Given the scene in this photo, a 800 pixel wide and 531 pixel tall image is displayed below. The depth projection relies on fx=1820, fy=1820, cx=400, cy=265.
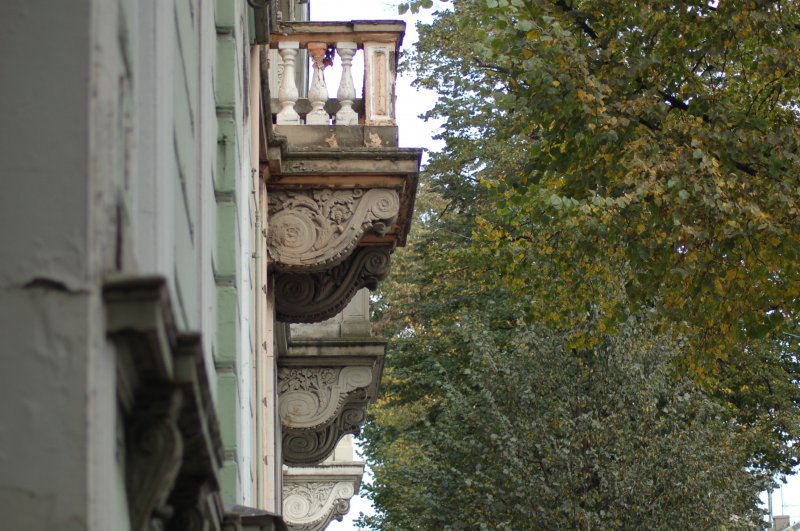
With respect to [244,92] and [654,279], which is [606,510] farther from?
[244,92]

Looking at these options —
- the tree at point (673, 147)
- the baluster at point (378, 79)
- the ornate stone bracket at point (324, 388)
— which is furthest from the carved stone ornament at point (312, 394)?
the baluster at point (378, 79)

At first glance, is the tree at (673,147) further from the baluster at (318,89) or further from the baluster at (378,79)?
the baluster at (318,89)

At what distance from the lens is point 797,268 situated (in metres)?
13.0

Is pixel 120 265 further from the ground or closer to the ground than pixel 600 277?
closer to the ground

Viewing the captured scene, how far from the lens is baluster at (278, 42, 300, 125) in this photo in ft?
40.1

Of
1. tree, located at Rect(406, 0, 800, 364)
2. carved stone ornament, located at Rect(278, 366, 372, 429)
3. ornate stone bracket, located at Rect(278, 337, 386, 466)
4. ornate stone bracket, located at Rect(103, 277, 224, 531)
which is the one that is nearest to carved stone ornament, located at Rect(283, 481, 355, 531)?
ornate stone bracket, located at Rect(278, 337, 386, 466)

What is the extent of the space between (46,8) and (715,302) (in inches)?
427

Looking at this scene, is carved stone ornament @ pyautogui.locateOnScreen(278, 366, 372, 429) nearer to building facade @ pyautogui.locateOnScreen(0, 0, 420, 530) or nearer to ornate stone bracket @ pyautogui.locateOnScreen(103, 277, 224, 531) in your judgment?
building facade @ pyautogui.locateOnScreen(0, 0, 420, 530)

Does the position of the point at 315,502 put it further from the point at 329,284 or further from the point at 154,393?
the point at 154,393

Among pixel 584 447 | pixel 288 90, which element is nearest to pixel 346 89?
pixel 288 90

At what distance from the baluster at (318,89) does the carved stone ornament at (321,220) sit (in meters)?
0.53

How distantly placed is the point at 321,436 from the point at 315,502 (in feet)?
33.0

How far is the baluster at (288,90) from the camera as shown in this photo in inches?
481

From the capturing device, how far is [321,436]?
16516mm
